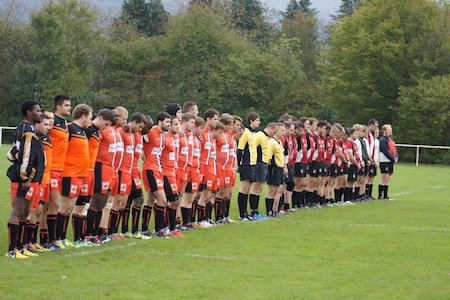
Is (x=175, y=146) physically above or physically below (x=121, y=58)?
below

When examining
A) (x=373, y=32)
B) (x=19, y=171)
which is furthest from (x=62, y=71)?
(x=19, y=171)

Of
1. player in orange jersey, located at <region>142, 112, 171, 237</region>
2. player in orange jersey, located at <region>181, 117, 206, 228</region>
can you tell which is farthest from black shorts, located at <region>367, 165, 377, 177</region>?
player in orange jersey, located at <region>142, 112, 171, 237</region>

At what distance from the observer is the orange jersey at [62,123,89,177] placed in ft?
41.6

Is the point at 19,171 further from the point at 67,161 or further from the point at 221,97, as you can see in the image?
the point at 221,97

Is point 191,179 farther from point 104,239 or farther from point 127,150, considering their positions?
point 104,239

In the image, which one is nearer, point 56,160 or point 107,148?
point 56,160

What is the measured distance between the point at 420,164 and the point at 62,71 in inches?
1052

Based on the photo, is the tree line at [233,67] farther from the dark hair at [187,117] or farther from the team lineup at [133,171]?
the dark hair at [187,117]

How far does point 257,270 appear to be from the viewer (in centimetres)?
1123

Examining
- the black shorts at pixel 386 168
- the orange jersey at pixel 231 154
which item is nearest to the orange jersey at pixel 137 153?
the orange jersey at pixel 231 154

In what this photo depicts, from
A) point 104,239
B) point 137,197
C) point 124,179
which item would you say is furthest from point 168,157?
point 104,239

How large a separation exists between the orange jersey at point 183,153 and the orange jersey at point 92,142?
2.54 metres

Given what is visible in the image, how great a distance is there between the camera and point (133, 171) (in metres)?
14.2

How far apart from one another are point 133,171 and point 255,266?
343cm
